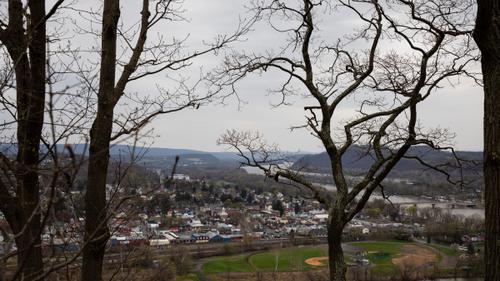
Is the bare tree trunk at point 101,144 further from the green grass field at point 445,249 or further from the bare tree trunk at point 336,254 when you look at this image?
the green grass field at point 445,249

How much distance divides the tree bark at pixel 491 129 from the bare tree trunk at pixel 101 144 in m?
2.13

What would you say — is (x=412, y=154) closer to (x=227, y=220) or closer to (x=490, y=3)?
(x=490, y=3)

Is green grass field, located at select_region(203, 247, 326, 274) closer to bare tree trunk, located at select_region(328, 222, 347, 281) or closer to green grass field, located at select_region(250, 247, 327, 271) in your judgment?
green grass field, located at select_region(250, 247, 327, 271)

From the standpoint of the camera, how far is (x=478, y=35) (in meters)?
2.81

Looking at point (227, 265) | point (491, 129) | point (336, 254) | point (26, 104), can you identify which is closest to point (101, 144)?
point (26, 104)

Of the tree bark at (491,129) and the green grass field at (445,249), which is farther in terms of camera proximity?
the green grass field at (445,249)

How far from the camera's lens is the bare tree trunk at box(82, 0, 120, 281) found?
245cm

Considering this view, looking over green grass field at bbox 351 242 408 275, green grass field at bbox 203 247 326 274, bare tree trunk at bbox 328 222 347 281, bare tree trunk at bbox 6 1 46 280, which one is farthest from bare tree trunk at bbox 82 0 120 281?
green grass field at bbox 351 242 408 275

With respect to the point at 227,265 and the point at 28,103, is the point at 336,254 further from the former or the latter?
the point at 227,265

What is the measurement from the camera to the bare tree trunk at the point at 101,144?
2453mm

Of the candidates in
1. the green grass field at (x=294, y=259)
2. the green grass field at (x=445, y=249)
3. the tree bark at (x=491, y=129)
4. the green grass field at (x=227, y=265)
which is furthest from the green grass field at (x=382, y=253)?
the tree bark at (x=491, y=129)

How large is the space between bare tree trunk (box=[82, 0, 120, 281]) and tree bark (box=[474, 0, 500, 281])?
213 cm

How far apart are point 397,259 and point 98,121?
3344 cm

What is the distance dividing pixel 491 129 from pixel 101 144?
224 centimetres
